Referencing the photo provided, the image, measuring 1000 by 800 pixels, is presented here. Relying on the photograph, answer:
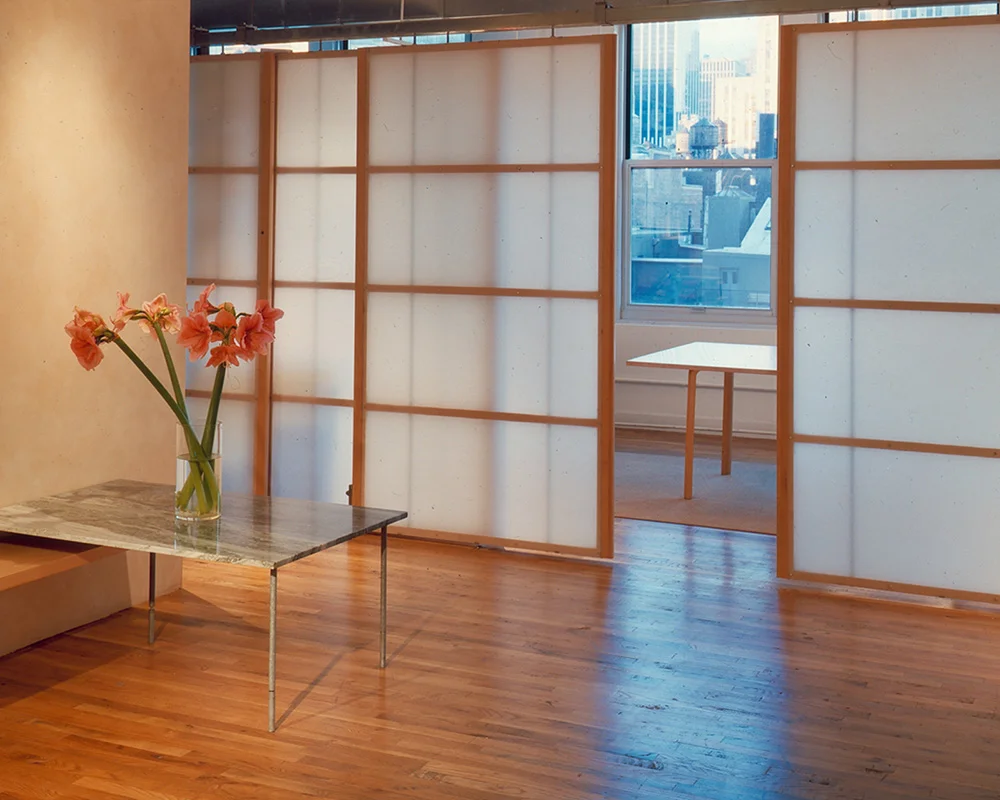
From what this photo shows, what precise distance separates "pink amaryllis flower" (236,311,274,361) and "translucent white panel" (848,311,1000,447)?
7.09ft

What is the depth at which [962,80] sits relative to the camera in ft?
13.1

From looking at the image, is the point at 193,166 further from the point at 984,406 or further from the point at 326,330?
the point at 984,406

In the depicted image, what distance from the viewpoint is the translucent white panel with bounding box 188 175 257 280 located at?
17.1ft

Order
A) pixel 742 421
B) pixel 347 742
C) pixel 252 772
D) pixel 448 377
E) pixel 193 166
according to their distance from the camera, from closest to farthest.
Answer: pixel 252 772 < pixel 347 742 < pixel 448 377 < pixel 193 166 < pixel 742 421

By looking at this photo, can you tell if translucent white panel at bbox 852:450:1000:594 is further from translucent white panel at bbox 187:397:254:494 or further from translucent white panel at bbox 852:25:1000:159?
translucent white panel at bbox 187:397:254:494

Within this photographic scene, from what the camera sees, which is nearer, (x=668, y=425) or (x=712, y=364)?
(x=712, y=364)

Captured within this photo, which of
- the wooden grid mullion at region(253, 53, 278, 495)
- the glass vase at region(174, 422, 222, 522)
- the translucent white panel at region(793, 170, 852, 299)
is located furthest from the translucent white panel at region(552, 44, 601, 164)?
the glass vase at region(174, 422, 222, 522)

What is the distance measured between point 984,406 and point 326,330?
2.64 meters

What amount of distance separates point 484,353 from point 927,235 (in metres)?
1.72

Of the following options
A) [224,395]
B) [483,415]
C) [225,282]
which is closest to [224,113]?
[225,282]

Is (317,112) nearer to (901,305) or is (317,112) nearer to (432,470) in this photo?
(432,470)

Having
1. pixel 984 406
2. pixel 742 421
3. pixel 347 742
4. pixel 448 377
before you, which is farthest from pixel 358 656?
pixel 742 421

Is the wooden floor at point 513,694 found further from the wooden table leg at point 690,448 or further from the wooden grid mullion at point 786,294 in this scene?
the wooden table leg at point 690,448

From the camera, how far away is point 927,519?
4.15 m
